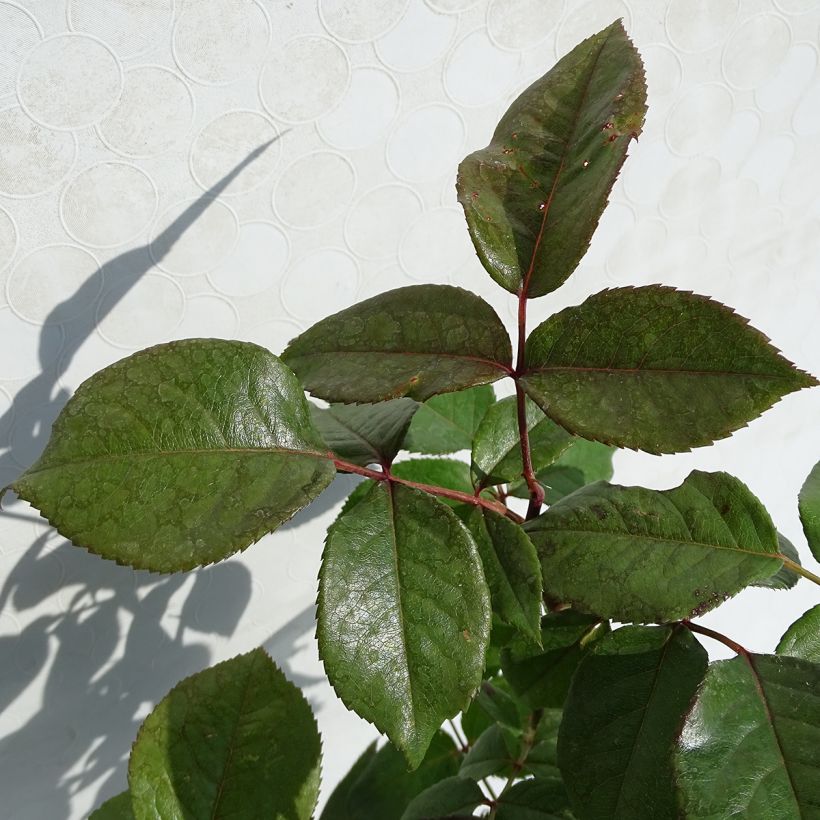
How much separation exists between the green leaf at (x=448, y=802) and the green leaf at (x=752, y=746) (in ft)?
0.85

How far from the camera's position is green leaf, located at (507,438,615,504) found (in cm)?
67

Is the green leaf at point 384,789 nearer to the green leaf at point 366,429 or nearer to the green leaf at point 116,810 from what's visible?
the green leaf at point 116,810

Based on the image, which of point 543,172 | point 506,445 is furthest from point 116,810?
point 543,172

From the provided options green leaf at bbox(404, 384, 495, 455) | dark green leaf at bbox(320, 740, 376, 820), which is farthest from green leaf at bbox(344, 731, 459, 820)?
green leaf at bbox(404, 384, 495, 455)

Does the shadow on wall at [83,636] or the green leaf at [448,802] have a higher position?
the shadow on wall at [83,636]

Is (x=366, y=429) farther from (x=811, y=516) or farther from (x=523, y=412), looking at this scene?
(x=811, y=516)

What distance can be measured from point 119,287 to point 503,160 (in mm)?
368

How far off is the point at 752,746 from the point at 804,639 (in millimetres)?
141

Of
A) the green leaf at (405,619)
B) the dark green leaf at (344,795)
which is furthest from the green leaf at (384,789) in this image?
the green leaf at (405,619)

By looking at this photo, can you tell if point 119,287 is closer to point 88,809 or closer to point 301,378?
point 301,378

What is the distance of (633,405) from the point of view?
1.21 ft

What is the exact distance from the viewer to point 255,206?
0.66 meters

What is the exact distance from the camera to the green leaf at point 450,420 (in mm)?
638

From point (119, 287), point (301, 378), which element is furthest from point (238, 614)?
point (301, 378)
